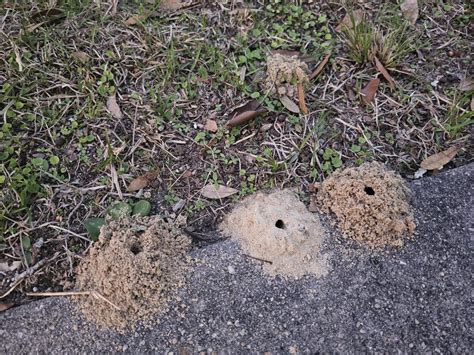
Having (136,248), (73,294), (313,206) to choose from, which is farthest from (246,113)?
(73,294)

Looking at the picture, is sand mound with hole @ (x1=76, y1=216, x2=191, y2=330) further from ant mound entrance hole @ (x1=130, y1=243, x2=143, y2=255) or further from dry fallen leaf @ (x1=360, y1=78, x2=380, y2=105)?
dry fallen leaf @ (x1=360, y1=78, x2=380, y2=105)

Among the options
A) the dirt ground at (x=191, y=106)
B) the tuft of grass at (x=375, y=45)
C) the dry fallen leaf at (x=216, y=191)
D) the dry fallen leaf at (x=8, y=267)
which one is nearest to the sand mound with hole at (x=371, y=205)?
the dirt ground at (x=191, y=106)

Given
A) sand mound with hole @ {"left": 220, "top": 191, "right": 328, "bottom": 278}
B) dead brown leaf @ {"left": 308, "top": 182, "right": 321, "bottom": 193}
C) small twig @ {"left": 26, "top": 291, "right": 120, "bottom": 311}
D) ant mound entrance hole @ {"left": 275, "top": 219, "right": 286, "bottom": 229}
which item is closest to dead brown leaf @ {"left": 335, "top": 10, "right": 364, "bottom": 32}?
dead brown leaf @ {"left": 308, "top": 182, "right": 321, "bottom": 193}

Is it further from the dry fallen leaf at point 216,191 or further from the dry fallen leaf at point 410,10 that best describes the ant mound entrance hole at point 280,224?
the dry fallen leaf at point 410,10

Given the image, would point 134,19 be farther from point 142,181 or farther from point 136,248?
point 136,248

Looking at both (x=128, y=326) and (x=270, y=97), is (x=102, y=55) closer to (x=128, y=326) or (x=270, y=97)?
(x=270, y=97)

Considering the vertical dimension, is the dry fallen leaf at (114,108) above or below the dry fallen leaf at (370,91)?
above
